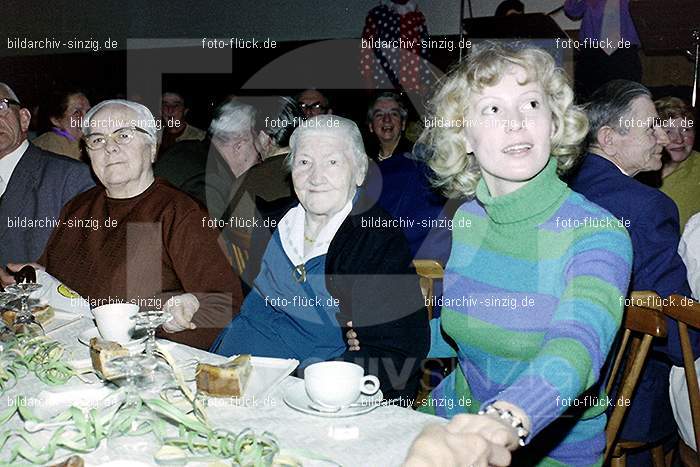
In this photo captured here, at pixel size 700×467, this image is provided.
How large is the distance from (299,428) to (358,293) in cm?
76

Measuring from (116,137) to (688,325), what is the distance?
1.93 meters

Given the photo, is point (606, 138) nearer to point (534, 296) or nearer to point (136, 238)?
point (534, 296)

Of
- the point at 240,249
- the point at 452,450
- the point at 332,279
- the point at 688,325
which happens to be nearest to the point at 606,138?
the point at 688,325

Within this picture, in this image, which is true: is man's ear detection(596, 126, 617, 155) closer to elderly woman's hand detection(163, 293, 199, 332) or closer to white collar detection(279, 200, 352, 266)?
white collar detection(279, 200, 352, 266)

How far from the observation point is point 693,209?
394 cm

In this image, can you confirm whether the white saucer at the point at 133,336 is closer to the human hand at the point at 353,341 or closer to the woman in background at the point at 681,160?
the human hand at the point at 353,341

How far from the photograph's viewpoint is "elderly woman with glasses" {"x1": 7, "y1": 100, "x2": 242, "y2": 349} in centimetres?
245

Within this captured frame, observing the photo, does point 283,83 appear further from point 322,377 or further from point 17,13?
point 322,377

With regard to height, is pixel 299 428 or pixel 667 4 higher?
pixel 667 4

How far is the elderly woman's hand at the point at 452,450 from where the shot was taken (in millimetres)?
811

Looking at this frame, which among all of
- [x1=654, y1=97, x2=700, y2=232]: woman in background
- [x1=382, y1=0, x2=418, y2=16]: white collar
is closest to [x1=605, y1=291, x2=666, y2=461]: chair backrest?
[x1=654, y1=97, x2=700, y2=232]: woman in background

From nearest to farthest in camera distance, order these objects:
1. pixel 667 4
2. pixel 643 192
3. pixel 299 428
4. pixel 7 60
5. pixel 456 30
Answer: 1. pixel 299 428
2. pixel 643 192
3. pixel 667 4
4. pixel 456 30
5. pixel 7 60

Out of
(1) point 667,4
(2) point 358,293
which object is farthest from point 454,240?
(1) point 667,4

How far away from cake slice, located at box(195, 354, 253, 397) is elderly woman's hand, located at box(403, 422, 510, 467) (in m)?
0.65
